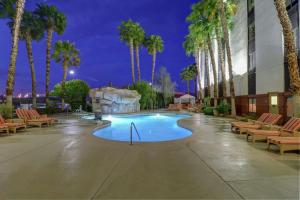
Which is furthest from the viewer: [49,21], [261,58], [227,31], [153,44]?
[153,44]

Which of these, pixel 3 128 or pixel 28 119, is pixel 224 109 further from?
pixel 3 128

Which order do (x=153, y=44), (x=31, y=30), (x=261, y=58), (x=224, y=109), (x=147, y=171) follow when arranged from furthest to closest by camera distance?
(x=153, y=44) → (x=31, y=30) → (x=224, y=109) → (x=261, y=58) → (x=147, y=171)

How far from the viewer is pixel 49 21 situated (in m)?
28.5

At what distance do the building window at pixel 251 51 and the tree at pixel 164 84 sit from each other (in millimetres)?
28175

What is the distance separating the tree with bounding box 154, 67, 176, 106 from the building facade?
77.6 feet

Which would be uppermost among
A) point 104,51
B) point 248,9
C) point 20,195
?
point 104,51

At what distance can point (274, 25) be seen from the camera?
1820 cm

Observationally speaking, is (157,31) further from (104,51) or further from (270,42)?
(270,42)

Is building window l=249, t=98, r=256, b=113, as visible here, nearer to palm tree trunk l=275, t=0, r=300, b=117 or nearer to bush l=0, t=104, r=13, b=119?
palm tree trunk l=275, t=0, r=300, b=117

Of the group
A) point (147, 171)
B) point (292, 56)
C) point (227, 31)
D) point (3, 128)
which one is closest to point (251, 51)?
point (227, 31)

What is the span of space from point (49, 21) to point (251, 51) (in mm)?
20188

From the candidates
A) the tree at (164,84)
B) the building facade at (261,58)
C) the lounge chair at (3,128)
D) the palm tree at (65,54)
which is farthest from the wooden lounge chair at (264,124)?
the tree at (164,84)

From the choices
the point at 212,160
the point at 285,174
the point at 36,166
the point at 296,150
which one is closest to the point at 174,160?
the point at 212,160

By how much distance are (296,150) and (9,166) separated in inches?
325
